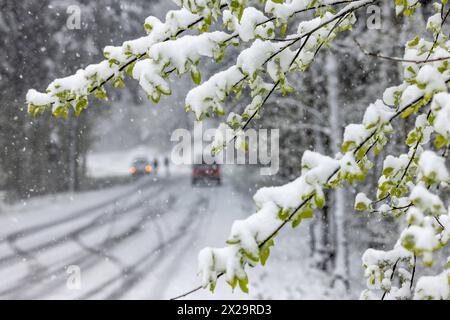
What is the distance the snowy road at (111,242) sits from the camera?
8984 millimetres

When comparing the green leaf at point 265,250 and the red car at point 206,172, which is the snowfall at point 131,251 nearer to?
the red car at point 206,172

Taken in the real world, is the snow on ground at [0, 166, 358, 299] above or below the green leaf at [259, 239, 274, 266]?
below

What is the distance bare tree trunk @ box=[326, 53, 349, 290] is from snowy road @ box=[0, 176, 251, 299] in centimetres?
266

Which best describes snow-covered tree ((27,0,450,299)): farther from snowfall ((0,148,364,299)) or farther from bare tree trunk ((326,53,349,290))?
bare tree trunk ((326,53,349,290))

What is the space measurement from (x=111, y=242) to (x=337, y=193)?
7445 millimetres

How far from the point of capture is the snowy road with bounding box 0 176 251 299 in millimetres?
8984

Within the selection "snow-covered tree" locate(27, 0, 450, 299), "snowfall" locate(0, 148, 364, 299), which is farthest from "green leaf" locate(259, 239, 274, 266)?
"snowfall" locate(0, 148, 364, 299)

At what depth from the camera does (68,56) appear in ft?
48.2

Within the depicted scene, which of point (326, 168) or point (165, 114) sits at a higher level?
point (165, 114)

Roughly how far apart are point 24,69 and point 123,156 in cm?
4794

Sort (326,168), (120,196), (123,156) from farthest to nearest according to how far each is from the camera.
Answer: (123,156) → (120,196) → (326,168)

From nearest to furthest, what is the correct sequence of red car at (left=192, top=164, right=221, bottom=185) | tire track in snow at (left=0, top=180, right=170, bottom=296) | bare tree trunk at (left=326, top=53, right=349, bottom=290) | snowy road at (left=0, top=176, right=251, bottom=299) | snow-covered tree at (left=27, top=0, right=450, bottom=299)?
snow-covered tree at (left=27, top=0, right=450, bottom=299), snowy road at (left=0, top=176, right=251, bottom=299), tire track in snow at (left=0, top=180, right=170, bottom=296), bare tree trunk at (left=326, top=53, right=349, bottom=290), red car at (left=192, top=164, right=221, bottom=185)
